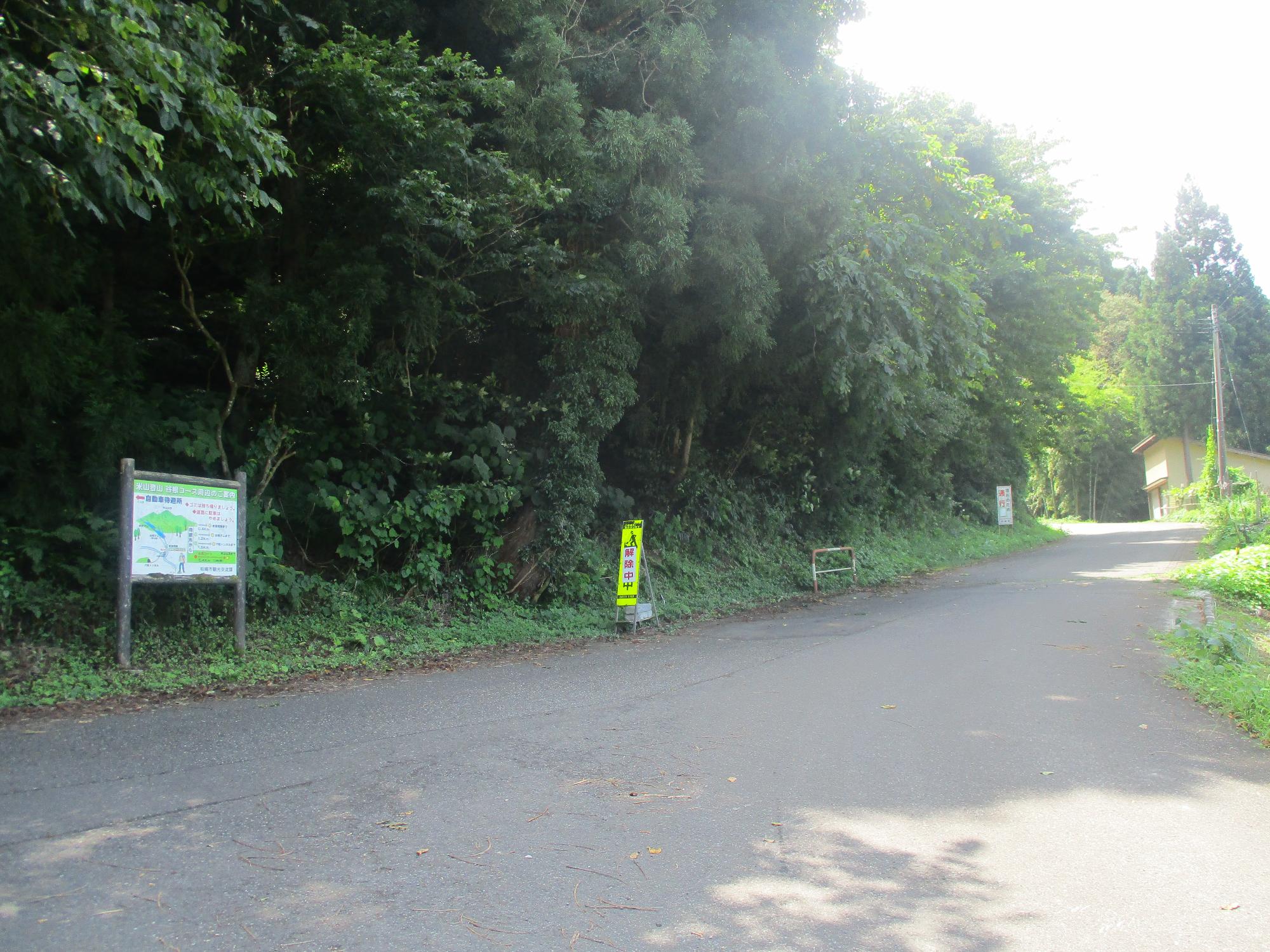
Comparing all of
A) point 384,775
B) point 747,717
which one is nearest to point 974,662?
point 747,717

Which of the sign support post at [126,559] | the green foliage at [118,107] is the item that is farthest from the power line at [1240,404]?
the sign support post at [126,559]

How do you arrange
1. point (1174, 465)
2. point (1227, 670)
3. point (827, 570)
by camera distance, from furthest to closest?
point (1174, 465) < point (827, 570) < point (1227, 670)

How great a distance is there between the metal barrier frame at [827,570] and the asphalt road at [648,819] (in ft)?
25.9

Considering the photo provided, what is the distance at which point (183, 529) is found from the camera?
887 centimetres

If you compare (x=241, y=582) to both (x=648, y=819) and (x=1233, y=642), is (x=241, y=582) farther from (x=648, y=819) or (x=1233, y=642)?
(x=1233, y=642)

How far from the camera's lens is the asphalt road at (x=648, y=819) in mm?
3820

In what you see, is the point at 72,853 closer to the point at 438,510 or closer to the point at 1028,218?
the point at 438,510

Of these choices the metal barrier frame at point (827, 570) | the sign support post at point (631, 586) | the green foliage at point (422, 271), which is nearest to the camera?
the green foliage at point (422, 271)

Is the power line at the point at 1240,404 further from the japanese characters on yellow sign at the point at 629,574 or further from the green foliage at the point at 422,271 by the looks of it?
the japanese characters on yellow sign at the point at 629,574

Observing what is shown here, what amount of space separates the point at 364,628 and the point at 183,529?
7.63 feet

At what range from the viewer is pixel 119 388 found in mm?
9453

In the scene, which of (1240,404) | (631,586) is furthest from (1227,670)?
(1240,404)

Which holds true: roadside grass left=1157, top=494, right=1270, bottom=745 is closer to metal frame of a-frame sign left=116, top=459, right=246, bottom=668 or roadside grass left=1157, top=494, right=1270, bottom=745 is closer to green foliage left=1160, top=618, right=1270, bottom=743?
green foliage left=1160, top=618, right=1270, bottom=743

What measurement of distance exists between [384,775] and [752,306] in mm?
8266
